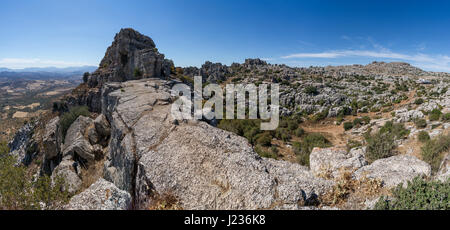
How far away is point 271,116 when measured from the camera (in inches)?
1407

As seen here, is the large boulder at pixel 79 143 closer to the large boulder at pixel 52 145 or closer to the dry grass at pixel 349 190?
the large boulder at pixel 52 145

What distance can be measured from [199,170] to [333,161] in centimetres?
704

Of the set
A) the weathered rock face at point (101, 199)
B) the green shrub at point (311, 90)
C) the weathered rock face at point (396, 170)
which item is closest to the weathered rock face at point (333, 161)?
the weathered rock face at point (396, 170)

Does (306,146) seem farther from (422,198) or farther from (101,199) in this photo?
(101,199)

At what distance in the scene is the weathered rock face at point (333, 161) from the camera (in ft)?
29.5

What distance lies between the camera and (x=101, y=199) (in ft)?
18.8

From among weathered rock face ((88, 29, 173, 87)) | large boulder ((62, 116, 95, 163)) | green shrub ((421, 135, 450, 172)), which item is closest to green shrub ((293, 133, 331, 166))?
green shrub ((421, 135, 450, 172))

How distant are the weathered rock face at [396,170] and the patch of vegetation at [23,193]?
10.7m

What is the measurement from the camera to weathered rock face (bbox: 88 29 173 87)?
72.9ft

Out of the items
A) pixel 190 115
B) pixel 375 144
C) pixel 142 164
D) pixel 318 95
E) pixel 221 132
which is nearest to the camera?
pixel 142 164

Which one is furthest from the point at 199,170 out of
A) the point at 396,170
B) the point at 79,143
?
the point at 79,143

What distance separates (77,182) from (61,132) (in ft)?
38.0
